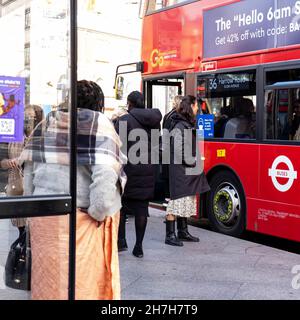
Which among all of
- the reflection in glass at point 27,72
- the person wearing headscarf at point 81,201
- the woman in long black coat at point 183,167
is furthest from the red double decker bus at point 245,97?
the reflection in glass at point 27,72

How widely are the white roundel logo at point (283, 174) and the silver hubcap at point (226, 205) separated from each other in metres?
0.86

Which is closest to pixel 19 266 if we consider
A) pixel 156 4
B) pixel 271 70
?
pixel 271 70

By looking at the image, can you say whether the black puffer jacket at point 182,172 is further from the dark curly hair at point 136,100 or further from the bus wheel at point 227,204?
the bus wheel at point 227,204

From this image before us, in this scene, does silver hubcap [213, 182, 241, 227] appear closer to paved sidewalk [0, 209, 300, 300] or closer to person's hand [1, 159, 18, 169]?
paved sidewalk [0, 209, 300, 300]

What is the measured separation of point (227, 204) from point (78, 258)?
4.56 m

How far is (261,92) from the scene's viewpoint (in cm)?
691

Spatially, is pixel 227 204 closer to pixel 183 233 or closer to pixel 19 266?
pixel 183 233

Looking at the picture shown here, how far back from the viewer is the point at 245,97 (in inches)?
285

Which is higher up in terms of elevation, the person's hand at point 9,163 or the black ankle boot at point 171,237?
the person's hand at point 9,163

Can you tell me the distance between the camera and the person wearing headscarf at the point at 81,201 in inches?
125

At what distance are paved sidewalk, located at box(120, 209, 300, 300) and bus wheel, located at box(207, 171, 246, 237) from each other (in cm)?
23

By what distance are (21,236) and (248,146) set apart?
397cm
